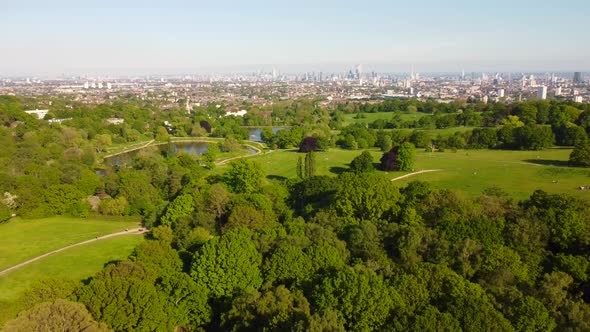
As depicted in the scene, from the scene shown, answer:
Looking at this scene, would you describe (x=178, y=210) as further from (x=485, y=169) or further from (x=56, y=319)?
(x=485, y=169)

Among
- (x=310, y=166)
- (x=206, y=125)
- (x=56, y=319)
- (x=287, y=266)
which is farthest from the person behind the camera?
(x=206, y=125)

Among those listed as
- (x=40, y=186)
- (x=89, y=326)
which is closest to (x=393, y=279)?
(x=89, y=326)

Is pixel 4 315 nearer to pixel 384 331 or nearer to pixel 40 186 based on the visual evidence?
pixel 384 331

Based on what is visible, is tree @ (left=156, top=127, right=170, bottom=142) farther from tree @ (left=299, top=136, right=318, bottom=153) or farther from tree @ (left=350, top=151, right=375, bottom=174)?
tree @ (left=350, top=151, right=375, bottom=174)

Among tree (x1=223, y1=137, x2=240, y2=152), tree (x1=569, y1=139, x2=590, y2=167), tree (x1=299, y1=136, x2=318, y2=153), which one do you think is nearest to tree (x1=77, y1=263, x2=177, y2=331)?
tree (x1=569, y1=139, x2=590, y2=167)

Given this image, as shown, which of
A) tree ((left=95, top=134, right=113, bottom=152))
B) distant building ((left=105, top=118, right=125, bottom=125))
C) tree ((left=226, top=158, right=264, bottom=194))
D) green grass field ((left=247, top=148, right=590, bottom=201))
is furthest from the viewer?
distant building ((left=105, top=118, right=125, bottom=125))

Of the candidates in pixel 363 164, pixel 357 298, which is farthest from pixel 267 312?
pixel 363 164

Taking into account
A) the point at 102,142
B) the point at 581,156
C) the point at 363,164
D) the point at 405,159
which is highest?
the point at 581,156
